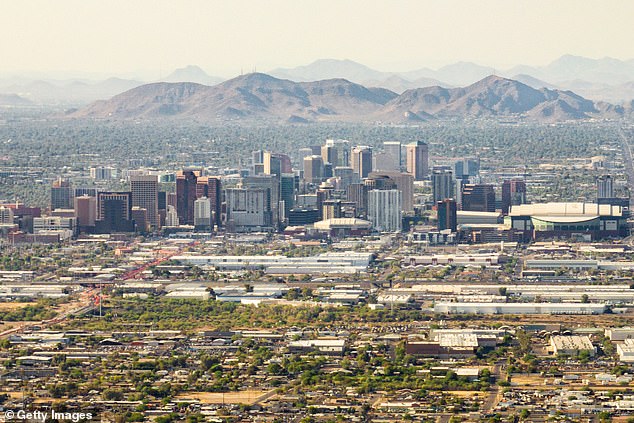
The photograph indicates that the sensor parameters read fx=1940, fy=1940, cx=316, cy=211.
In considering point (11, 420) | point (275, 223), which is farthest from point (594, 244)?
point (11, 420)

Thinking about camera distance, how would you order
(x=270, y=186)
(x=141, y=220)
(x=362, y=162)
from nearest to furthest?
1. (x=141, y=220)
2. (x=270, y=186)
3. (x=362, y=162)

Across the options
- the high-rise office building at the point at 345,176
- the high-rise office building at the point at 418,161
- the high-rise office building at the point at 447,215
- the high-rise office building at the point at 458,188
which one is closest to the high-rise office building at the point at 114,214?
the high-rise office building at the point at 447,215

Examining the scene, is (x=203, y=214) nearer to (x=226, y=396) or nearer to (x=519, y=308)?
(x=519, y=308)

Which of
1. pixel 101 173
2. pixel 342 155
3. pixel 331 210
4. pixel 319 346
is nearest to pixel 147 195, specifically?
pixel 331 210

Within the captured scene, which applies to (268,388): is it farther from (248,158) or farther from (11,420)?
(248,158)

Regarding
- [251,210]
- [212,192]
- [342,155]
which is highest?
[342,155]

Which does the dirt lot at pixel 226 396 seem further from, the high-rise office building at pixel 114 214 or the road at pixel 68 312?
the high-rise office building at pixel 114 214
